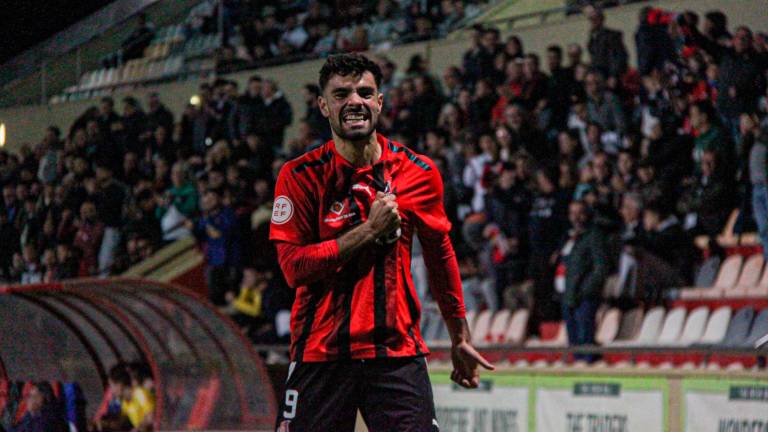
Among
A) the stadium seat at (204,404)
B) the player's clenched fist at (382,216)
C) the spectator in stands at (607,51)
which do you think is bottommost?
the stadium seat at (204,404)

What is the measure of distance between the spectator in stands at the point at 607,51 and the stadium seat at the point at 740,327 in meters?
3.21

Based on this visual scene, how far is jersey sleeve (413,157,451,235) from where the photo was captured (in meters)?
3.98

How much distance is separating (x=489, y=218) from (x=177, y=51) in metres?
10.6

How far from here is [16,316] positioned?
8.75 m

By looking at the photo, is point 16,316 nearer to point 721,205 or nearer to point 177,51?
point 721,205

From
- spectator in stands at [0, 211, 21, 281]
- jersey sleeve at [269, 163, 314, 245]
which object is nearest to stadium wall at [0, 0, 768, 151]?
spectator in stands at [0, 211, 21, 281]

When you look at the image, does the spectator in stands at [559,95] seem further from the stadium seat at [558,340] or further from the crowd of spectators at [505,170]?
the stadium seat at [558,340]

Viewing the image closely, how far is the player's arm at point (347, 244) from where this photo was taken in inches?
146

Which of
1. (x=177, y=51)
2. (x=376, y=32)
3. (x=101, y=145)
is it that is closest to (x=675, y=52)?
(x=376, y=32)

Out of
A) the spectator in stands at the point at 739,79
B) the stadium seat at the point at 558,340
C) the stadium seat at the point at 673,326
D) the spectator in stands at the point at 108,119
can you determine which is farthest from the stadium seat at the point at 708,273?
the spectator in stands at the point at 108,119

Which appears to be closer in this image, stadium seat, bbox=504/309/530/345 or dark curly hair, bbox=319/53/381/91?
dark curly hair, bbox=319/53/381/91

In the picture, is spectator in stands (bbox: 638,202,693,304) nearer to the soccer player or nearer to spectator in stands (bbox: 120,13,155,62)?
the soccer player

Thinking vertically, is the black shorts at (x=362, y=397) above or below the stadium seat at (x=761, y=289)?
above

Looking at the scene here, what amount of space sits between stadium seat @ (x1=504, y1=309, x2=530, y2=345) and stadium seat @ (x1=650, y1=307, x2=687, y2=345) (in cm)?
148
